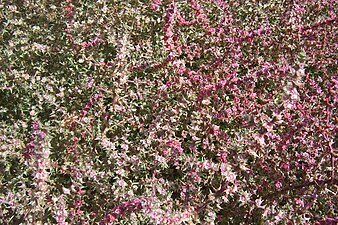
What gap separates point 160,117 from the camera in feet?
8.49

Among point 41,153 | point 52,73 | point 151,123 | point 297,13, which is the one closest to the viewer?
point 41,153

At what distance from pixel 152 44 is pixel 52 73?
2.52 ft

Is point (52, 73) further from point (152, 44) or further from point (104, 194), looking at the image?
point (104, 194)

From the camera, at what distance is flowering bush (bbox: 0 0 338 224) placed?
2373 mm

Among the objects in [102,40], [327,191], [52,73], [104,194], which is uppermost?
[102,40]

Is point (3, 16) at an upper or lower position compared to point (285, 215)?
upper

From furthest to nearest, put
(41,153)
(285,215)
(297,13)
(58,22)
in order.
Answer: (297,13) → (58,22) → (285,215) → (41,153)

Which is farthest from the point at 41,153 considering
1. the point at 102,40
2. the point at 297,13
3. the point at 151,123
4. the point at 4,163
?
the point at 297,13

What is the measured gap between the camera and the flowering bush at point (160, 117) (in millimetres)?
2373

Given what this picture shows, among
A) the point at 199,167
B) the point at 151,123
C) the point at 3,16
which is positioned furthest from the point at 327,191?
the point at 3,16

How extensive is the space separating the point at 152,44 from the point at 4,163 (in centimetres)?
136

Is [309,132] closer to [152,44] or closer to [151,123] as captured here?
[151,123]

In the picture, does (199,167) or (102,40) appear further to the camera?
(102,40)

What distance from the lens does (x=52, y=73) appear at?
2883mm
